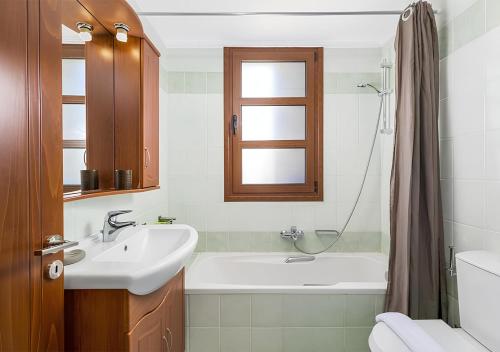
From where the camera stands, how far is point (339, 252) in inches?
106

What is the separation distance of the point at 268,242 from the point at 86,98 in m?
1.78

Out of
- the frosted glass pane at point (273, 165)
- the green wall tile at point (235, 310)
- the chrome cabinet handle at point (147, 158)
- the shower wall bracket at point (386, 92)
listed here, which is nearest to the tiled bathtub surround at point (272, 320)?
the green wall tile at point (235, 310)

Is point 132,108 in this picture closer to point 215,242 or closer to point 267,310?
point 215,242

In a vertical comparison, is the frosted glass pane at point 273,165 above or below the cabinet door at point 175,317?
above

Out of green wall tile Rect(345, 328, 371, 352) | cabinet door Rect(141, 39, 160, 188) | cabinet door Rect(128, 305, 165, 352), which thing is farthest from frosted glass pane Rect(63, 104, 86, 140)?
green wall tile Rect(345, 328, 371, 352)

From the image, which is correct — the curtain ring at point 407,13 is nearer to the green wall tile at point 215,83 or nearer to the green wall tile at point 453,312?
the green wall tile at point 215,83

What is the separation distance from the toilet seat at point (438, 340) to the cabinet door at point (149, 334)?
917mm

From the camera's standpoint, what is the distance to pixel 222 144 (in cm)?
266

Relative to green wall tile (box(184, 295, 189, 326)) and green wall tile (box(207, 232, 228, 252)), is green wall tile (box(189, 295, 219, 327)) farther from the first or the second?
green wall tile (box(207, 232, 228, 252))

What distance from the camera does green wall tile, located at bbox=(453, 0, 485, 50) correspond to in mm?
1485

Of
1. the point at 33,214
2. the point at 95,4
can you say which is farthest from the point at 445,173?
the point at 95,4

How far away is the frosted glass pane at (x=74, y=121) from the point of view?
1377 mm

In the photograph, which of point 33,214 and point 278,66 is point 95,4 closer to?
point 33,214

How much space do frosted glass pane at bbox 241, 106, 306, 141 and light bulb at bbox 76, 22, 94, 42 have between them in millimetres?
1364
